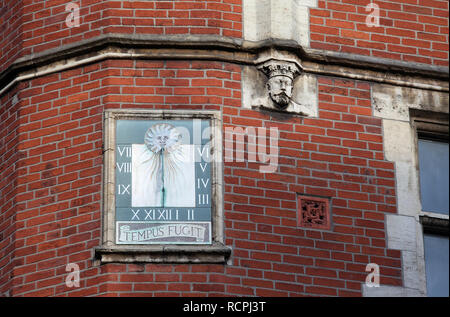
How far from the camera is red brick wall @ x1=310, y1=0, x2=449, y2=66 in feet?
45.3

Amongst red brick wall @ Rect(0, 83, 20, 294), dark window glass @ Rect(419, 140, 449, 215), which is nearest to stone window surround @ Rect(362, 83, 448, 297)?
dark window glass @ Rect(419, 140, 449, 215)

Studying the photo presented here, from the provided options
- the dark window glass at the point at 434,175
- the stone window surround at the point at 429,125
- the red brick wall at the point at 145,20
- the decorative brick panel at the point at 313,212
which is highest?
the red brick wall at the point at 145,20

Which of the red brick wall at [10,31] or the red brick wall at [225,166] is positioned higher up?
the red brick wall at [10,31]

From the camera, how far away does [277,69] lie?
13.4m

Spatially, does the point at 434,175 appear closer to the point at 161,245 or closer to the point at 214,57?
the point at 214,57

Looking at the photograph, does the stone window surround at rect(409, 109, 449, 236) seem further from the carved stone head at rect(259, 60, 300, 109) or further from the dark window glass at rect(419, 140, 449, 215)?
the carved stone head at rect(259, 60, 300, 109)

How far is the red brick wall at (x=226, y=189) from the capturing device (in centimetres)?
1259

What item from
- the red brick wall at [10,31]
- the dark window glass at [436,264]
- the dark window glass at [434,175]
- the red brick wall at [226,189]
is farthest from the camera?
the red brick wall at [10,31]

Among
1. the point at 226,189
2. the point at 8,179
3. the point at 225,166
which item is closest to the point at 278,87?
the point at 225,166

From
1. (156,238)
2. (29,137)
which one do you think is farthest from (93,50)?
(156,238)

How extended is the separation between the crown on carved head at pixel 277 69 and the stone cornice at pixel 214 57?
0.40 feet

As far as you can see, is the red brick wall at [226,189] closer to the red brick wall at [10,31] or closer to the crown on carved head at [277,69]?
the crown on carved head at [277,69]

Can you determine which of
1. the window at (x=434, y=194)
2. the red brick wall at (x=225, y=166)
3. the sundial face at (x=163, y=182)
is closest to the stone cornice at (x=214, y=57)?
the red brick wall at (x=225, y=166)
